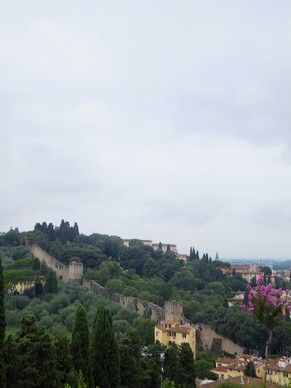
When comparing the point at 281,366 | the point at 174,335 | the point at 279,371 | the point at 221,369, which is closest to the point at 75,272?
the point at 174,335

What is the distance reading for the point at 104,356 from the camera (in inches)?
677

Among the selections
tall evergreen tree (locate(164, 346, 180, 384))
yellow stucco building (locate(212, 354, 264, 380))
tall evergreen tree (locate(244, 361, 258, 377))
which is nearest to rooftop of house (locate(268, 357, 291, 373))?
yellow stucco building (locate(212, 354, 264, 380))

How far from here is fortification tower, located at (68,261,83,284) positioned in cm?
4766

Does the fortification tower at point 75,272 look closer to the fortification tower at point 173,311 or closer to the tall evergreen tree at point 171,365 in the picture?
the fortification tower at point 173,311

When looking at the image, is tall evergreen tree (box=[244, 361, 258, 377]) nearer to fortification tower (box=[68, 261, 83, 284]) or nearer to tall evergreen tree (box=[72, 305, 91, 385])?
tall evergreen tree (box=[72, 305, 91, 385])

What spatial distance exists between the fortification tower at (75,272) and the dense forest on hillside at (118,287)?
106 centimetres

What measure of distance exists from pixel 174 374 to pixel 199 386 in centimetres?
561

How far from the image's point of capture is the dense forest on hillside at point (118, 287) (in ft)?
116

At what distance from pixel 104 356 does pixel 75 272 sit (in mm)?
31160

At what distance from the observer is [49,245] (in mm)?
57375

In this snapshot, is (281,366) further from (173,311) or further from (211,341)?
(173,311)

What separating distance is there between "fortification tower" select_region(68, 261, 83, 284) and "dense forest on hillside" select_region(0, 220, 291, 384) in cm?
106

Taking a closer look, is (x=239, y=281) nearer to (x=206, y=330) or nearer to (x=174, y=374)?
(x=206, y=330)

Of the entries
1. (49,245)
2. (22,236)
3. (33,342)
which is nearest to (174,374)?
(33,342)
